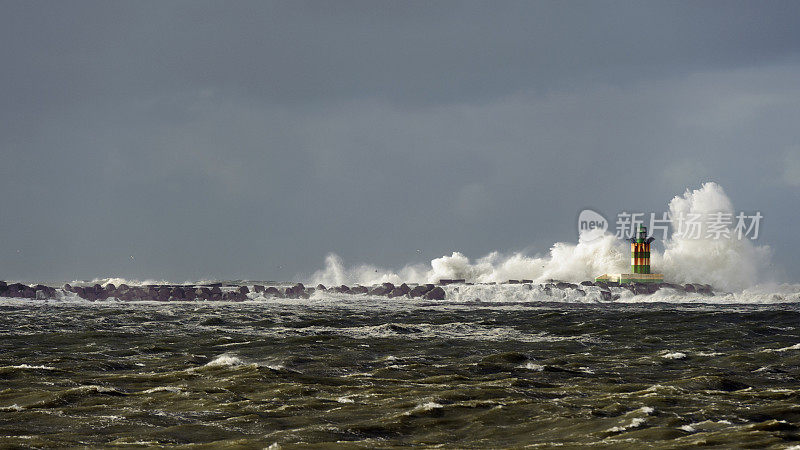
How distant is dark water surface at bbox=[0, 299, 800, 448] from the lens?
11.7 m

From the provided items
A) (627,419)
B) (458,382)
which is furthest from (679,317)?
(627,419)

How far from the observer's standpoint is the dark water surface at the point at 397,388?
38.4 ft

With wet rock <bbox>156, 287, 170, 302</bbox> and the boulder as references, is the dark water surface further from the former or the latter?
the boulder

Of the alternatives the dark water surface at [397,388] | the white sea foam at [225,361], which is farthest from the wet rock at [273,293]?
the white sea foam at [225,361]

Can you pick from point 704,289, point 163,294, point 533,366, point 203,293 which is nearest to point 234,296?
point 203,293

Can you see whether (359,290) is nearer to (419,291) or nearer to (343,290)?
(343,290)

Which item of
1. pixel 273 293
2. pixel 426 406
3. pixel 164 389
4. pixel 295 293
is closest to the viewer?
pixel 426 406

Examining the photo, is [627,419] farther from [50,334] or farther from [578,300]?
[578,300]

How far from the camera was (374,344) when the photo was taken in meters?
23.9

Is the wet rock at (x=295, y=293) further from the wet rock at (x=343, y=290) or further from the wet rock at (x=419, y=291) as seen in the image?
the wet rock at (x=419, y=291)

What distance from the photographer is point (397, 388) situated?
15.8 m

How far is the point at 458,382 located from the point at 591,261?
77417 millimetres

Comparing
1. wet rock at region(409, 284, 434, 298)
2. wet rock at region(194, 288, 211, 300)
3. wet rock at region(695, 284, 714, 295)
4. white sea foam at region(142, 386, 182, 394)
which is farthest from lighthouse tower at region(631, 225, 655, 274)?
white sea foam at region(142, 386, 182, 394)

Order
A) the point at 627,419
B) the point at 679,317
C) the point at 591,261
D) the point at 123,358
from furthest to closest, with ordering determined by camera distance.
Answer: the point at 591,261, the point at 679,317, the point at 123,358, the point at 627,419
